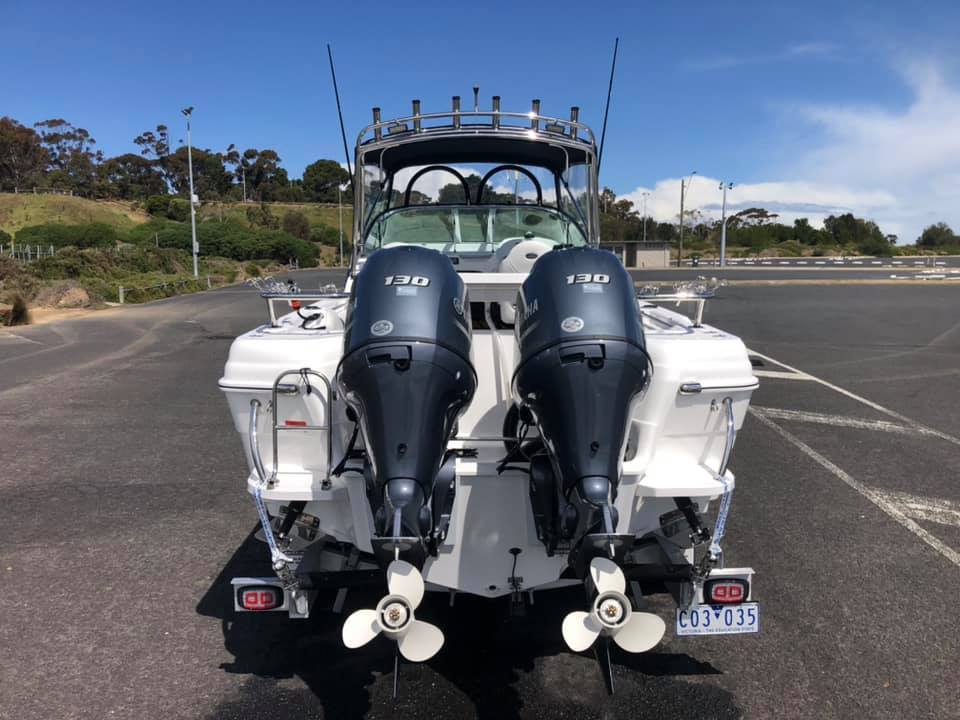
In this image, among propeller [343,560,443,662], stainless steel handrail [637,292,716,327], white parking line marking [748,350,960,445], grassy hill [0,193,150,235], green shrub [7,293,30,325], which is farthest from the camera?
grassy hill [0,193,150,235]

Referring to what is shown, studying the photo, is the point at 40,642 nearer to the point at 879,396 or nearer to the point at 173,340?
the point at 879,396

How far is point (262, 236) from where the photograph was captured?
235 ft

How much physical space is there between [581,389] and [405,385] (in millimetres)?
618

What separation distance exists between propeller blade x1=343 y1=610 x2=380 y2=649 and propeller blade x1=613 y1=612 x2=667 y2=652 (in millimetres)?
719

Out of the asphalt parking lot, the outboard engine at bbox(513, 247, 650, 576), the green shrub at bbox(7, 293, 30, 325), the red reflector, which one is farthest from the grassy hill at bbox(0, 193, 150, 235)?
the outboard engine at bbox(513, 247, 650, 576)

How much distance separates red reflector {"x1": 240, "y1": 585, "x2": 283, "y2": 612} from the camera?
3170 mm

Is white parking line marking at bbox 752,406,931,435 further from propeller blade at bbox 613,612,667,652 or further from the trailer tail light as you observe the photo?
propeller blade at bbox 613,612,667,652

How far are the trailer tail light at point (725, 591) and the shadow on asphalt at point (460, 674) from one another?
0.44m

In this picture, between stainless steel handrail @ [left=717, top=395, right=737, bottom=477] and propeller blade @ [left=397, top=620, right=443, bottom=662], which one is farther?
stainless steel handrail @ [left=717, top=395, right=737, bottom=477]

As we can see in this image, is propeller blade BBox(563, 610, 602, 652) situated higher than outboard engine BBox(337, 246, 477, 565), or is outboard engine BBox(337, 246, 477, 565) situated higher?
outboard engine BBox(337, 246, 477, 565)

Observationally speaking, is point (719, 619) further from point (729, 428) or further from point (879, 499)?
point (879, 499)

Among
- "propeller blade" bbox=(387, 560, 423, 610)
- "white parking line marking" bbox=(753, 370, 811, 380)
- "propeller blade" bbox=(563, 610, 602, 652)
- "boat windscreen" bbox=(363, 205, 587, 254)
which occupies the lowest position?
"white parking line marking" bbox=(753, 370, 811, 380)

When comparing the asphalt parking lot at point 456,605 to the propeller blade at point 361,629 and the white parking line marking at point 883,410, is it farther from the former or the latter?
the propeller blade at point 361,629

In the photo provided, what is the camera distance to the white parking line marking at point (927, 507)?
524 cm
